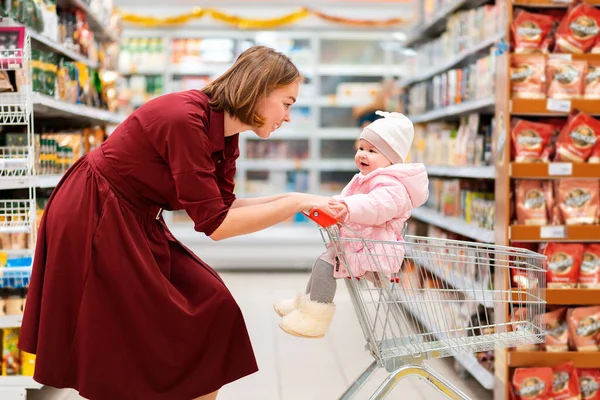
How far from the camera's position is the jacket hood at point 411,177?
226 centimetres

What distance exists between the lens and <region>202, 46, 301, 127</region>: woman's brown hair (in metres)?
2.06

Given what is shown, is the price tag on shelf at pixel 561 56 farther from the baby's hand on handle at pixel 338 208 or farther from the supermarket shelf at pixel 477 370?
the baby's hand on handle at pixel 338 208

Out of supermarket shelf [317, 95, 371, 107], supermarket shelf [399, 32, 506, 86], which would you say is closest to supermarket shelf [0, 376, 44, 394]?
supermarket shelf [399, 32, 506, 86]

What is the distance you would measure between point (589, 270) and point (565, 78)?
87 cm

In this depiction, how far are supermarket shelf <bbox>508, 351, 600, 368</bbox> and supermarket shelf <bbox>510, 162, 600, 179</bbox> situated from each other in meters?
0.78

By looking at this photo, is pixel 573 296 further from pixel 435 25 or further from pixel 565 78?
pixel 435 25

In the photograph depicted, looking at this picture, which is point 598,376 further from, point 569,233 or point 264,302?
point 264,302

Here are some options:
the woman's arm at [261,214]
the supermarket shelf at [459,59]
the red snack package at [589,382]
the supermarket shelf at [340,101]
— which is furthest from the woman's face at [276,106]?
the supermarket shelf at [340,101]

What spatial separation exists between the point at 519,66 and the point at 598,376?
1421mm

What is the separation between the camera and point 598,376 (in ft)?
10.6

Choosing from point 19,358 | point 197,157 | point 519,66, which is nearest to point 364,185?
point 197,157

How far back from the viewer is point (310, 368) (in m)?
4.08

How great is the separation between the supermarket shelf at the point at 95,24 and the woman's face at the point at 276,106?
8.68 ft

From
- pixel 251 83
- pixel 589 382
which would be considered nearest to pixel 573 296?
pixel 589 382
